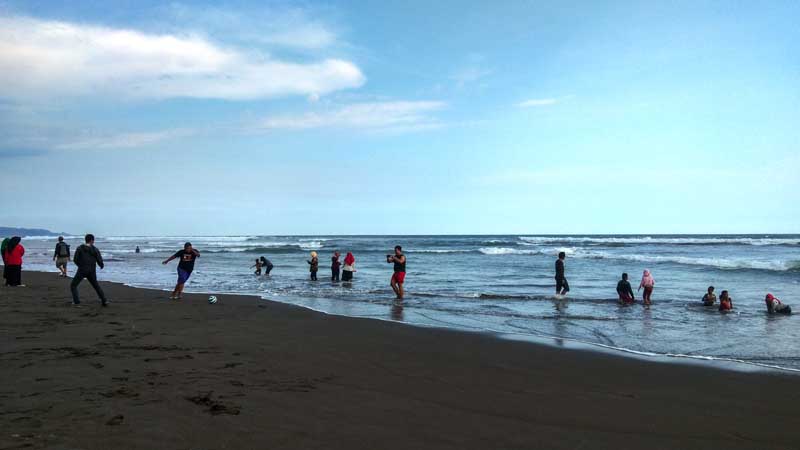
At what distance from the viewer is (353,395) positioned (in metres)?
5.16

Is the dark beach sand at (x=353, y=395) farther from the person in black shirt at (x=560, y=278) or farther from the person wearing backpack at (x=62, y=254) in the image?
the person wearing backpack at (x=62, y=254)

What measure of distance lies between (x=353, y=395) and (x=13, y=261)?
15.2m

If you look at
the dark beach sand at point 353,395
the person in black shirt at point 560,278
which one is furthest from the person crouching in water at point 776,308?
the dark beach sand at point 353,395

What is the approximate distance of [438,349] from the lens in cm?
792

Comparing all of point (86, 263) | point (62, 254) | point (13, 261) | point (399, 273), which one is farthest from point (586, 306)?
point (62, 254)

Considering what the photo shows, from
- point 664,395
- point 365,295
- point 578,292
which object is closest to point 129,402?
point 664,395

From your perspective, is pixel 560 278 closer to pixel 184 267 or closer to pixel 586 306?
pixel 586 306

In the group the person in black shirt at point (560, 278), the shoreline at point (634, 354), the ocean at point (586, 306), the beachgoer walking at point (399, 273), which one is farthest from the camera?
the person in black shirt at point (560, 278)

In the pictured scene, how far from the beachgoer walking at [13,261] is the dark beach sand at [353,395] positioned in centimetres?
806

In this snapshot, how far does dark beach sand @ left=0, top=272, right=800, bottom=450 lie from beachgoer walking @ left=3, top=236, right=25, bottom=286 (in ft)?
26.4

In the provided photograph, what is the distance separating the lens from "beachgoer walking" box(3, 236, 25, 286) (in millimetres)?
15372

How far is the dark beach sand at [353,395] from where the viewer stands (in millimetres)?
3963

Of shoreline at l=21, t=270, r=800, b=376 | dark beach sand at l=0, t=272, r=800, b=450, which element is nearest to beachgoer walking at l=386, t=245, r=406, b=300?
shoreline at l=21, t=270, r=800, b=376

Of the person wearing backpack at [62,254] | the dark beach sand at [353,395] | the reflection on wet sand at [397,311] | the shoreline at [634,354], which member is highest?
the person wearing backpack at [62,254]
